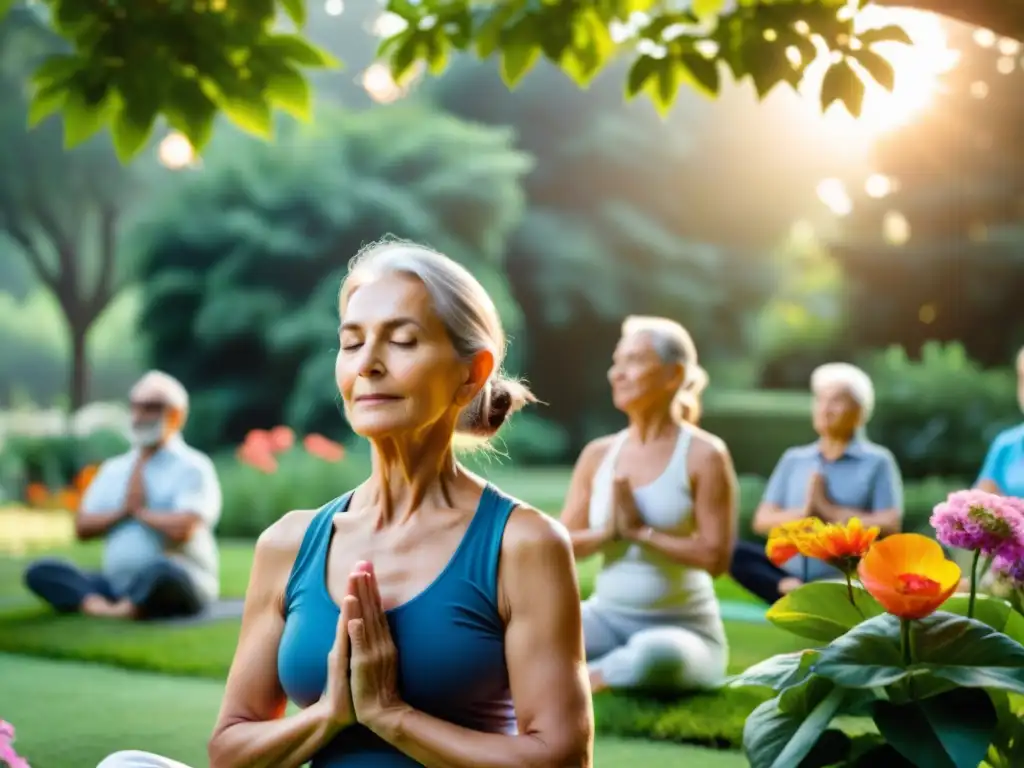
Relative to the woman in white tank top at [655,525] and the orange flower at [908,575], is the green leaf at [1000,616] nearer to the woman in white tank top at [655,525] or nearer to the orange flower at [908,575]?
the orange flower at [908,575]

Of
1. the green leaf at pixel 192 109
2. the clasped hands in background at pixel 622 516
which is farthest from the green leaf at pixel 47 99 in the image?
the clasped hands in background at pixel 622 516

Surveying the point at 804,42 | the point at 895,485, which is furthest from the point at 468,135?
the point at 804,42

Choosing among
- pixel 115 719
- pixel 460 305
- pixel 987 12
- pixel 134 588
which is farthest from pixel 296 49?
pixel 134 588

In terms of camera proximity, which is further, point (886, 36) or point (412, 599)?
point (886, 36)

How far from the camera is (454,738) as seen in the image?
1873mm

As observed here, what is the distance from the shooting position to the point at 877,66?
11.1 feet

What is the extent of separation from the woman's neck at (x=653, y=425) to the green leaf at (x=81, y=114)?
2.38 metres

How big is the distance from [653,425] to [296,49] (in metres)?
2.21

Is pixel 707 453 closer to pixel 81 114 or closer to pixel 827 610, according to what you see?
pixel 827 610

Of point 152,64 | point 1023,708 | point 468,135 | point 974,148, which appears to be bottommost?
point 1023,708

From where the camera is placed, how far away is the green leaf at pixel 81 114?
332 centimetres

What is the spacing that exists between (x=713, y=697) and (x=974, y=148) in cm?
1201

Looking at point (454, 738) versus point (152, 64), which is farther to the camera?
point (152, 64)

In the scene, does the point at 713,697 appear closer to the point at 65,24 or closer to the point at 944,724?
the point at 944,724
